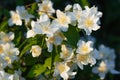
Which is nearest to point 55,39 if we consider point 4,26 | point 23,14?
point 23,14

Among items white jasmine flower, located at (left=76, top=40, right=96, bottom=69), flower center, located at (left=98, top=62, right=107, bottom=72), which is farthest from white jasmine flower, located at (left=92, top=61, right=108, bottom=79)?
white jasmine flower, located at (left=76, top=40, right=96, bottom=69)

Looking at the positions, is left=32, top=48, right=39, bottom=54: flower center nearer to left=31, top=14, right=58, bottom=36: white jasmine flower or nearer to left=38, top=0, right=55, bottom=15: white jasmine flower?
left=31, top=14, right=58, bottom=36: white jasmine flower

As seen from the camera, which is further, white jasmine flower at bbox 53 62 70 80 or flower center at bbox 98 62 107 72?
flower center at bbox 98 62 107 72

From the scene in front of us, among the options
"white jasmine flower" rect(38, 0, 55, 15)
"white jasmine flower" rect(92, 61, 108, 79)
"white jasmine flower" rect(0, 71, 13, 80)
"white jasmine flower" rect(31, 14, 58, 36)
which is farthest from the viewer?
"white jasmine flower" rect(92, 61, 108, 79)

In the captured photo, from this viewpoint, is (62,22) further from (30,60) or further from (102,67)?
(102,67)

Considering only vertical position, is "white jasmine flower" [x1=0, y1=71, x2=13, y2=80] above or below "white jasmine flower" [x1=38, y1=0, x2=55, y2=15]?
below

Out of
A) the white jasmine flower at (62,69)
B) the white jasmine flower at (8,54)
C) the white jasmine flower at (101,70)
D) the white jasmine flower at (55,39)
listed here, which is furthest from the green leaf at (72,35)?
the white jasmine flower at (101,70)
